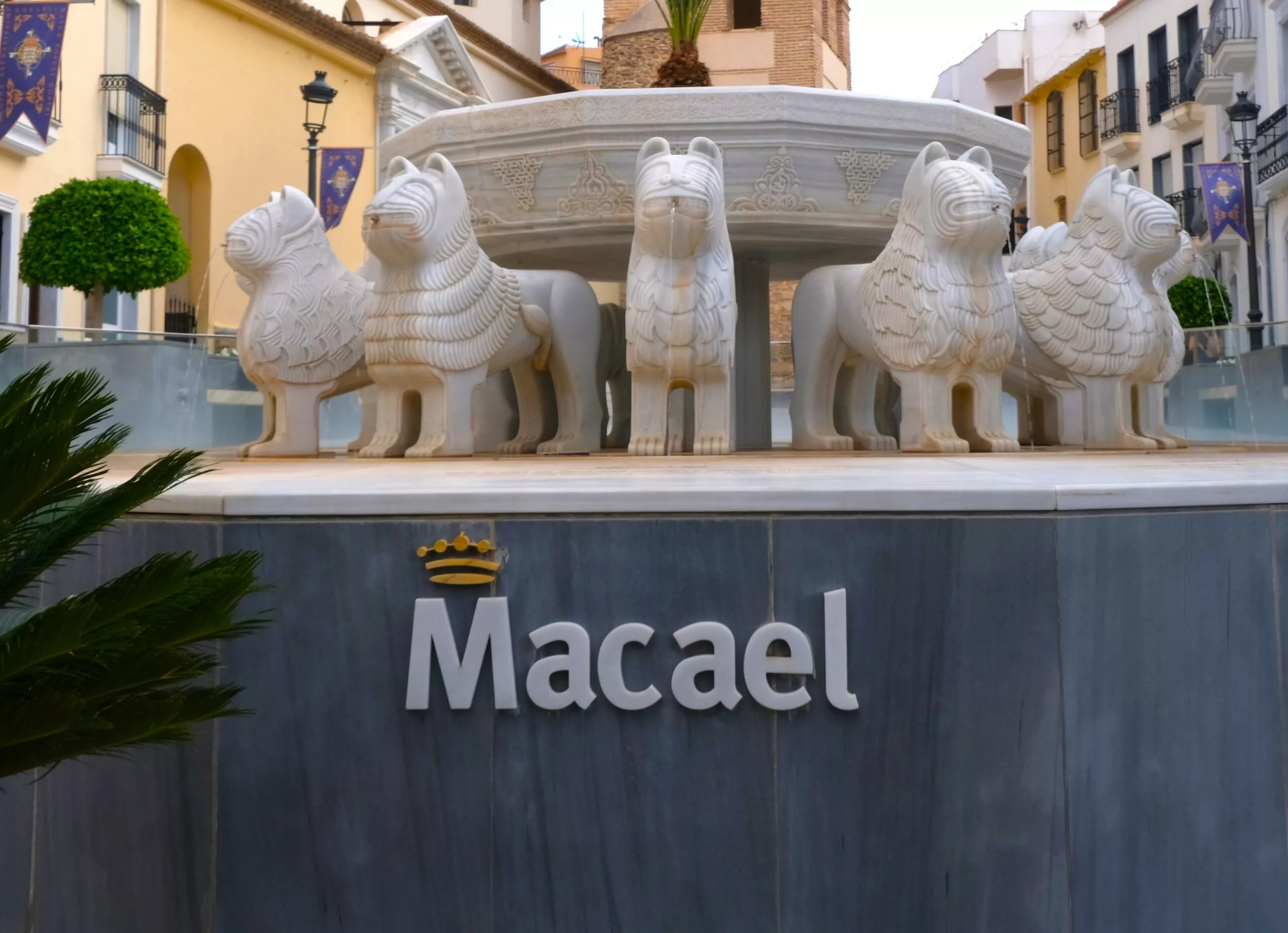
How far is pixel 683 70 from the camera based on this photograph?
10.2 metres

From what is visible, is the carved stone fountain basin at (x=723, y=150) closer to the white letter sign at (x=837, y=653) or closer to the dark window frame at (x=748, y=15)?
the white letter sign at (x=837, y=653)

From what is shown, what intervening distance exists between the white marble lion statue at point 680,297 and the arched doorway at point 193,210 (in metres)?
18.6

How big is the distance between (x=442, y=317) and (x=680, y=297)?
3.33ft

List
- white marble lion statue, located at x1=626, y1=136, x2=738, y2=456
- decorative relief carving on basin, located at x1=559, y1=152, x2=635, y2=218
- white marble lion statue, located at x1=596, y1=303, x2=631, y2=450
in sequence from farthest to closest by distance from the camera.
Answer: white marble lion statue, located at x1=596, y1=303, x2=631, y2=450
decorative relief carving on basin, located at x1=559, y1=152, x2=635, y2=218
white marble lion statue, located at x1=626, y1=136, x2=738, y2=456

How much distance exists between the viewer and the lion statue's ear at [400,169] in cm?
607

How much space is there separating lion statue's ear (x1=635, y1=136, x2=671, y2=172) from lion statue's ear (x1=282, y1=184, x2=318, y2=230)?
1667mm

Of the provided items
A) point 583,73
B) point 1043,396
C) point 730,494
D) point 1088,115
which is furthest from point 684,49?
point 583,73

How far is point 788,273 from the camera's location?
942 cm

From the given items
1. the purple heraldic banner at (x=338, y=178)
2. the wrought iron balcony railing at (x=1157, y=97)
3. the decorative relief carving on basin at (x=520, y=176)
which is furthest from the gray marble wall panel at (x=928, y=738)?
the wrought iron balcony railing at (x=1157, y=97)

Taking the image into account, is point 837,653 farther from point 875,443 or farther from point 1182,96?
point 1182,96

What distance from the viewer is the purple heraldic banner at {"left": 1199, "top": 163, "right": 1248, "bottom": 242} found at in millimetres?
19844

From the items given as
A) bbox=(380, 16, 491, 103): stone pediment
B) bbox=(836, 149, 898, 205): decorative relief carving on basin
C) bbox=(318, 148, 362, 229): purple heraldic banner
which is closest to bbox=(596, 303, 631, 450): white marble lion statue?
bbox=(836, 149, 898, 205): decorative relief carving on basin

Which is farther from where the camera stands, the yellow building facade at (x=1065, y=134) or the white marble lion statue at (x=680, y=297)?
the yellow building facade at (x=1065, y=134)

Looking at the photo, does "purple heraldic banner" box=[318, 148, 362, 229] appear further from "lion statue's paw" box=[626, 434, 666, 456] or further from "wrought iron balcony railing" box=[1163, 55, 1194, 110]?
"wrought iron balcony railing" box=[1163, 55, 1194, 110]
